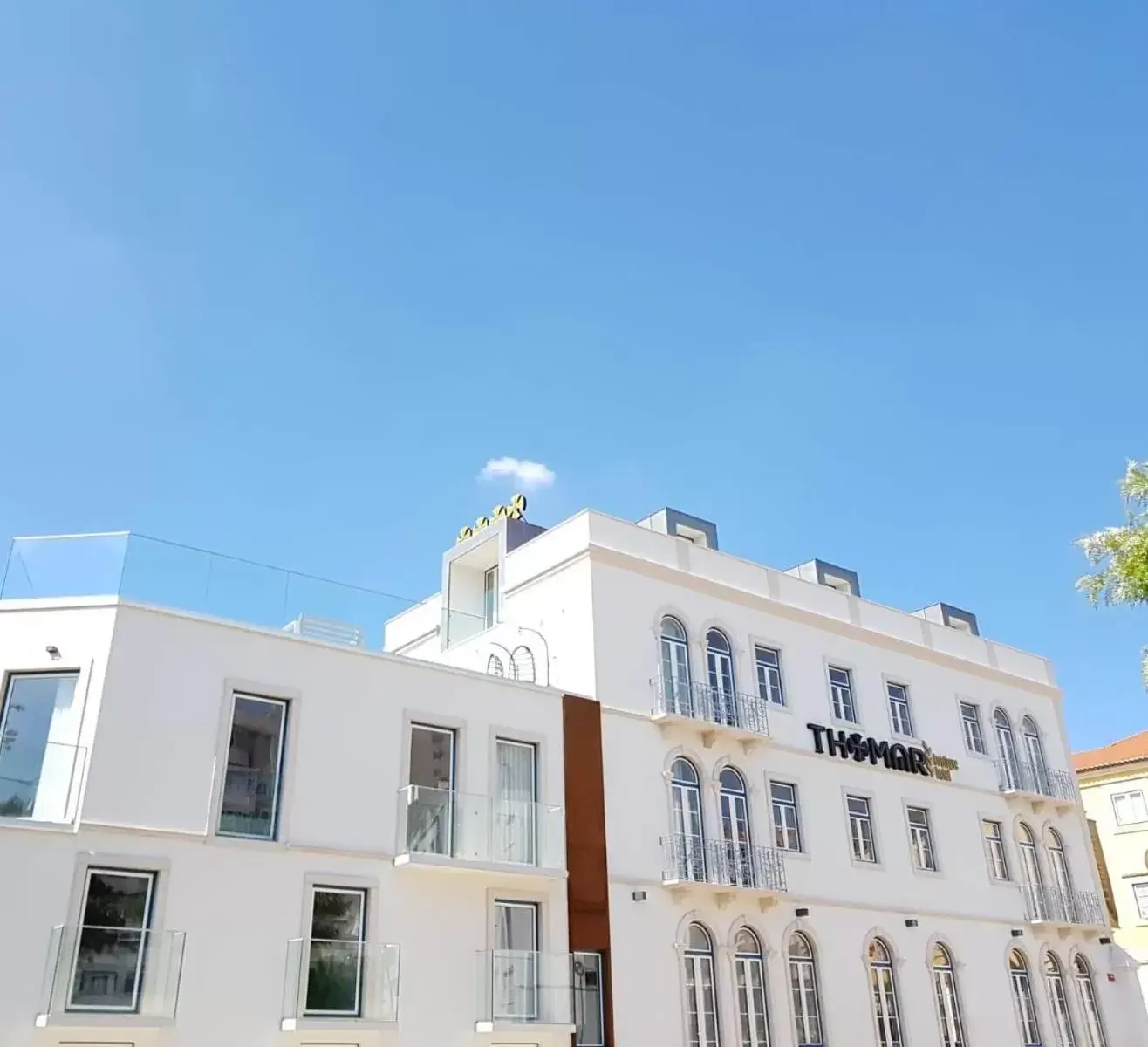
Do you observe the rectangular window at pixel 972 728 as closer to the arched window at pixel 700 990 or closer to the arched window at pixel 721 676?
the arched window at pixel 721 676

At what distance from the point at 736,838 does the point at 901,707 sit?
7.54m

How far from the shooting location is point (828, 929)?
74.4 feet

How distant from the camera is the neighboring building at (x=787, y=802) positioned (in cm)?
2053

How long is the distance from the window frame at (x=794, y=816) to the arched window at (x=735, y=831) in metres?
0.73

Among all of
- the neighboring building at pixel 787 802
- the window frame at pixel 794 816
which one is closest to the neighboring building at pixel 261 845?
the neighboring building at pixel 787 802

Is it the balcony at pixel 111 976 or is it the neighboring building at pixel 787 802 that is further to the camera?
the neighboring building at pixel 787 802

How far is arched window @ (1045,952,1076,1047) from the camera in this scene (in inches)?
1046

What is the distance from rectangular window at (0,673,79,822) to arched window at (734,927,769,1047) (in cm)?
1242

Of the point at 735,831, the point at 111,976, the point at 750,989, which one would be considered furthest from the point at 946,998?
the point at 111,976

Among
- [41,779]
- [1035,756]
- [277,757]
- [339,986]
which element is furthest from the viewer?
[1035,756]

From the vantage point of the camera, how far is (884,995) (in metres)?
23.2

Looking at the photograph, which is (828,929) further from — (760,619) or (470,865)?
(470,865)

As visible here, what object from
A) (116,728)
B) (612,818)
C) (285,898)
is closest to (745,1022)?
(612,818)

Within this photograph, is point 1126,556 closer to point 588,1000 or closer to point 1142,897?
point 588,1000
